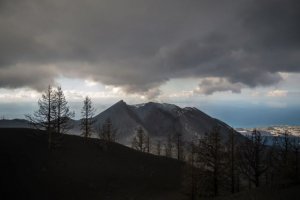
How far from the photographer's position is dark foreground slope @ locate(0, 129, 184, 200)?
43969 mm

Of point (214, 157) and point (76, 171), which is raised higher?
point (214, 157)

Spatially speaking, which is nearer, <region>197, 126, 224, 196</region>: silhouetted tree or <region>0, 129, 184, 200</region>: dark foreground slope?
<region>0, 129, 184, 200</region>: dark foreground slope

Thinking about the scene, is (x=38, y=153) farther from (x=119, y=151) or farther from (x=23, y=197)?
(x=119, y=151)

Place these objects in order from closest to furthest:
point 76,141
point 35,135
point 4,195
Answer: point 4,195, point 35,135, point 76,141

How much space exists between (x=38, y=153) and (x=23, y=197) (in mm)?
15552

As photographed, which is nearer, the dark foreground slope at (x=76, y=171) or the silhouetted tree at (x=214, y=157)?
the dark foreground slope at (x=76, y=171)

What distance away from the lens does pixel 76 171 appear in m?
52.8

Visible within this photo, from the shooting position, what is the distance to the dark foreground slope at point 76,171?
4397 centimetres

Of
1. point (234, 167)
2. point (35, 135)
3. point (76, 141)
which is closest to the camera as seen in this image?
point (234, 167)

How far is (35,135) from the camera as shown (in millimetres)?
63500

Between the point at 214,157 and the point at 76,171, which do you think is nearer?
the point at 214,157

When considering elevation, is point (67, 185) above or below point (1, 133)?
below

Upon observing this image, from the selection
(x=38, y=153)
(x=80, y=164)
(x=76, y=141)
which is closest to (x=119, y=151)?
(x=76, y=141)

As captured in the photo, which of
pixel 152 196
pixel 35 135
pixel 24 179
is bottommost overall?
pixel 152 196
